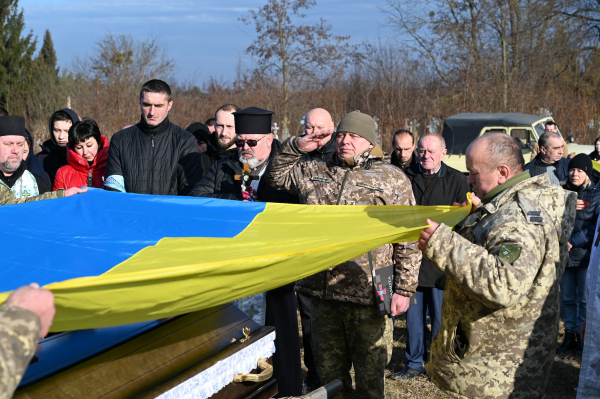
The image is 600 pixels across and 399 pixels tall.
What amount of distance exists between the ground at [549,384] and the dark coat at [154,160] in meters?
2.11

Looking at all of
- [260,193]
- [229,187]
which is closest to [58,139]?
[229,187]

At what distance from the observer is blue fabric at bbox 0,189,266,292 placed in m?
2.47

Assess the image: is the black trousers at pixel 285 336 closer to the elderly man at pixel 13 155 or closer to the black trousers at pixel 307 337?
the black trousers at pixel 307 337

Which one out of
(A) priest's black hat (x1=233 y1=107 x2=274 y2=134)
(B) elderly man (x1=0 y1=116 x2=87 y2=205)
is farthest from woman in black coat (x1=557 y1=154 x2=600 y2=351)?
(B) elderly man (x1=0 y1=116 x2=87 y2=205)

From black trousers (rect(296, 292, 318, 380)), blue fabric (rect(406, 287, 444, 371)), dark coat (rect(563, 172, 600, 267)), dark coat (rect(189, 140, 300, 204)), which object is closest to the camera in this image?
dark coat (rect(189, 140, 300, 204))

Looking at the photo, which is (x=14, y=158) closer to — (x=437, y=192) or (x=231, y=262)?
(x=231, y=262)

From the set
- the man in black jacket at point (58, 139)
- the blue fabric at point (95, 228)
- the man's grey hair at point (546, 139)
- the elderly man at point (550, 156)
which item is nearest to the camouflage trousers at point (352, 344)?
the blue fabric at point (95, 228)

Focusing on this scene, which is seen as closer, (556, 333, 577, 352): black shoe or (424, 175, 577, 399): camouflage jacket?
(424, 175, 577, 399): camouflage jacket

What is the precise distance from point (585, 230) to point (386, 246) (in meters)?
3.14

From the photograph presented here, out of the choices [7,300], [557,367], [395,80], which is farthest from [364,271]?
[395,80]

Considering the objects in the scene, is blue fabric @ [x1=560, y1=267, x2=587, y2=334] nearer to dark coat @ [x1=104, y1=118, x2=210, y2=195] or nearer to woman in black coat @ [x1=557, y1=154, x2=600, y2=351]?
woman in black coat @ [x1=557, y1=154, x2=600, y2=351]

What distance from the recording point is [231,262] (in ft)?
7.45

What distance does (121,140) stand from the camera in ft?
16.5

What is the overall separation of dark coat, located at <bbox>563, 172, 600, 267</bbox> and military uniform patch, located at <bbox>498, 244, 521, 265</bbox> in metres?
3.68
